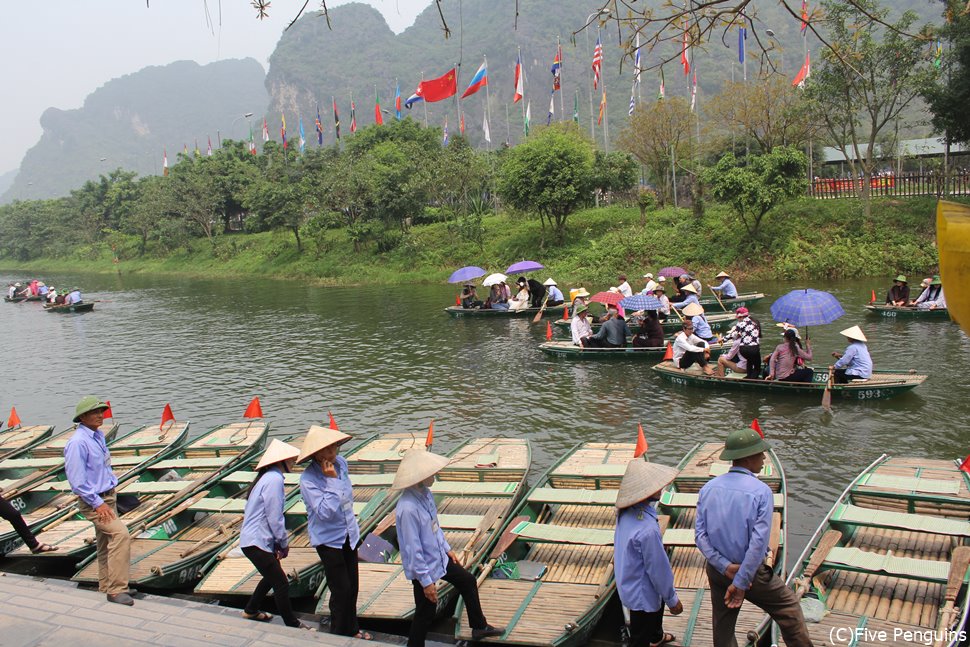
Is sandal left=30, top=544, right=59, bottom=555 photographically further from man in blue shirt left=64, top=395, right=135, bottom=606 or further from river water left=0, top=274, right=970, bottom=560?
river water left=0, top=274, right=970, bottom=560

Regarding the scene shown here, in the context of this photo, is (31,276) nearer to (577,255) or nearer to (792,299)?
(577,255)

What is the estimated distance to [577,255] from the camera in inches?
1415

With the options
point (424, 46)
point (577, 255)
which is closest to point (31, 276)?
point (577, 255)

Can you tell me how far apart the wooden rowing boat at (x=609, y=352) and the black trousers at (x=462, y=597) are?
11996mm

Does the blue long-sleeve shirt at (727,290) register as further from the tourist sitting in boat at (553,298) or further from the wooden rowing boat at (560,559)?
the wooden rowing boat at (560,559)

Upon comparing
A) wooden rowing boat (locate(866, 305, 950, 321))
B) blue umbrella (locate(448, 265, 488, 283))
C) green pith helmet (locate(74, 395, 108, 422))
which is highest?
blue umbrella (locate(448, 265, 488, 283))

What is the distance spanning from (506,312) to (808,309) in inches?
489

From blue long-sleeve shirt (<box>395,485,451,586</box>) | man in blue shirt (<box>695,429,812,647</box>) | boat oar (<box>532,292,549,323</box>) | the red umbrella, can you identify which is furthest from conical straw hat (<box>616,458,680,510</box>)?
boat oar (<box>532,292,549,323</box>)

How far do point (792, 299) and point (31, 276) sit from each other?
229 feet

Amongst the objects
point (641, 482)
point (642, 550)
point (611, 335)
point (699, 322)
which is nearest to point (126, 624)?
point (642, 550)

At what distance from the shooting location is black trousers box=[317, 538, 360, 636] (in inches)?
245

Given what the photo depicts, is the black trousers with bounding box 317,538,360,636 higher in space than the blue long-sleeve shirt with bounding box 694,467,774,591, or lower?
lower

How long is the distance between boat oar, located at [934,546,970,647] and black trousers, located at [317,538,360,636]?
4705 millimetres

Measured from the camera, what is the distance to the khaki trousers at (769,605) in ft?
16.6
